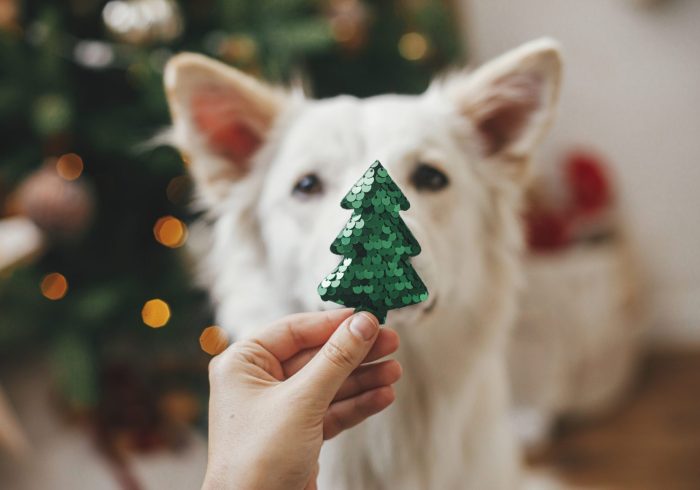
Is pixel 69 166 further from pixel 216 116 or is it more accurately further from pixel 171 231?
pixel 216 116

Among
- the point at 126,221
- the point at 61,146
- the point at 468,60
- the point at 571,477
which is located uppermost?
the point at 468,60

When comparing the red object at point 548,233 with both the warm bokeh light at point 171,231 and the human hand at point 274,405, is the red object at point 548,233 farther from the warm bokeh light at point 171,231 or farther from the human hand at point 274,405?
the human hand at point 274,405

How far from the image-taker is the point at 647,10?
2.27m

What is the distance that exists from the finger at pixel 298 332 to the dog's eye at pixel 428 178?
377mm

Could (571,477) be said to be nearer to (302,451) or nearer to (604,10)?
(302,451)

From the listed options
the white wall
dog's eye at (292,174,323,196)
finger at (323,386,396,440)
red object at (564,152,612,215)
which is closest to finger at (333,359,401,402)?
finger at (323,386,396,440)

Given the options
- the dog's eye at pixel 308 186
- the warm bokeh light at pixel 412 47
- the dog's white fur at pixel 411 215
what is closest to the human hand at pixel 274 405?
the dog's white fur at pixel 411 215

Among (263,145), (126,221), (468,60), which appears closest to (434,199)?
(263,145)

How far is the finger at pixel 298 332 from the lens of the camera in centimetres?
69

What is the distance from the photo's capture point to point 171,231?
1778mm

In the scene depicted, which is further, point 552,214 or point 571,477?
point 552,214

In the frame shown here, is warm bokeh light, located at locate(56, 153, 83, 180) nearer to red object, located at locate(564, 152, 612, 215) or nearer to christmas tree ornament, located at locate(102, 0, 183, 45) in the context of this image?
christmas tree ornament, located at locate(102, 0, 183, 45)

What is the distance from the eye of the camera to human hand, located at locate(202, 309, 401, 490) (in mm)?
583

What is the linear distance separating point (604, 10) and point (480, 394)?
184 cm
